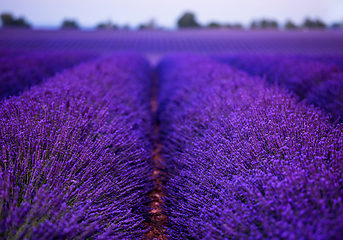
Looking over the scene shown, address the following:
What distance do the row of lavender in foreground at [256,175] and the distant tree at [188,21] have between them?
81.6ft

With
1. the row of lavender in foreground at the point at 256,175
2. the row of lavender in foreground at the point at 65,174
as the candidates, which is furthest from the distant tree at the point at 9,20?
the row of lavender in foreground at the point at 256,175

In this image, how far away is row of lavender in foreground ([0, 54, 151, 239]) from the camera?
3.07 feet

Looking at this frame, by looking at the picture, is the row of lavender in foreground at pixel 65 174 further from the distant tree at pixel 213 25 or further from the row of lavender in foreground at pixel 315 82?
the distant tree at pixel 213 25

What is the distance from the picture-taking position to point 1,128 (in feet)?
4.32

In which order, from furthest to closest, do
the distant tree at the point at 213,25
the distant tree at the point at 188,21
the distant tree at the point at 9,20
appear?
the distant tree at the point at 213,25 < the distant tree at the point at 188,21 < the distant tree at the point at 9,20

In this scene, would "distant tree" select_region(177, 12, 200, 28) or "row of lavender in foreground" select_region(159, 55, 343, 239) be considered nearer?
"row of lavender in foreground" select_region(159, 55, 343, 239)

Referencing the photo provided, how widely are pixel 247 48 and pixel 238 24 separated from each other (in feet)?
56.6

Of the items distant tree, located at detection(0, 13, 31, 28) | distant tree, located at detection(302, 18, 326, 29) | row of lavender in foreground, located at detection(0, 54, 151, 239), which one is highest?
distant tree, located at detection(302, 18, 326, 29)

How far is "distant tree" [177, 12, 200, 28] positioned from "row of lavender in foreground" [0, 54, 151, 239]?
2514cm

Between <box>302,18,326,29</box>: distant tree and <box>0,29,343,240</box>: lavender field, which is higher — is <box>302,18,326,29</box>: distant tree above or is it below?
above

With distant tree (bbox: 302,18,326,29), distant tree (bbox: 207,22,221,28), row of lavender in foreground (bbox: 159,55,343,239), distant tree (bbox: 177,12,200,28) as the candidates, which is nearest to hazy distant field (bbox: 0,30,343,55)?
distant tree (bbox: 177,12,200,28)

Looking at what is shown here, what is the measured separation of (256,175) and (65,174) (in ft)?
3.15

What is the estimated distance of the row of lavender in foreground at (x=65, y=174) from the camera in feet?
Answer: 3.07

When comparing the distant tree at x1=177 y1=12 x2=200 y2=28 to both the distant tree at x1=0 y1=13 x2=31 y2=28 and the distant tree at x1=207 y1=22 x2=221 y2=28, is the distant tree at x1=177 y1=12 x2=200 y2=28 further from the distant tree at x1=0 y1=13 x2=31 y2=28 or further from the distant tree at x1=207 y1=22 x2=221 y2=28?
the distant tree at x1=0 y1=13 x2=31 y2=28
